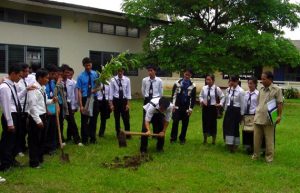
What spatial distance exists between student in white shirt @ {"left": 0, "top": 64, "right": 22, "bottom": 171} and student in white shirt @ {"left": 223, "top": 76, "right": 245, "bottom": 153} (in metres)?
4.62

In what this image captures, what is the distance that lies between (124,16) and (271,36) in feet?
24.4

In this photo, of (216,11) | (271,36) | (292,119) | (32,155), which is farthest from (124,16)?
(32,155)

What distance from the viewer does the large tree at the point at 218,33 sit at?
20953mm

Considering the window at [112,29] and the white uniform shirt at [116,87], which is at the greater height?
the window at [112,29]

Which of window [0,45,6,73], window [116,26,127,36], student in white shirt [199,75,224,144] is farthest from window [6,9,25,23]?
student in white shirt [199,75,224,144]

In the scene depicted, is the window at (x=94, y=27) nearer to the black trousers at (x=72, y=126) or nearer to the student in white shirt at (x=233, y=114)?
the black trousers at (x=72, y=126)

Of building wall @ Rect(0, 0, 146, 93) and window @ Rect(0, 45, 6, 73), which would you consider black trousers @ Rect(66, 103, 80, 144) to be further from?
building wall @ Rect(0, 0, 146, 93)

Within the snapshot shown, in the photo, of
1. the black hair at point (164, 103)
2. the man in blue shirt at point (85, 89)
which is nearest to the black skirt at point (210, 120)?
the black hair at point (164, 103)

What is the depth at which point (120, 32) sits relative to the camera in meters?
24.1

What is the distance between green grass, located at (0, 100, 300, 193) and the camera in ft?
22.3

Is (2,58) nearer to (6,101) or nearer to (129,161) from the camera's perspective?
(129,161)

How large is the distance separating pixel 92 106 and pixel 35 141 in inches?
103

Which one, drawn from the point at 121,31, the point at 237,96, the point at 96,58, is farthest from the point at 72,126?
the point at 121,31

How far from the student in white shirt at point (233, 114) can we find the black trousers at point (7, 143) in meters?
4.63
